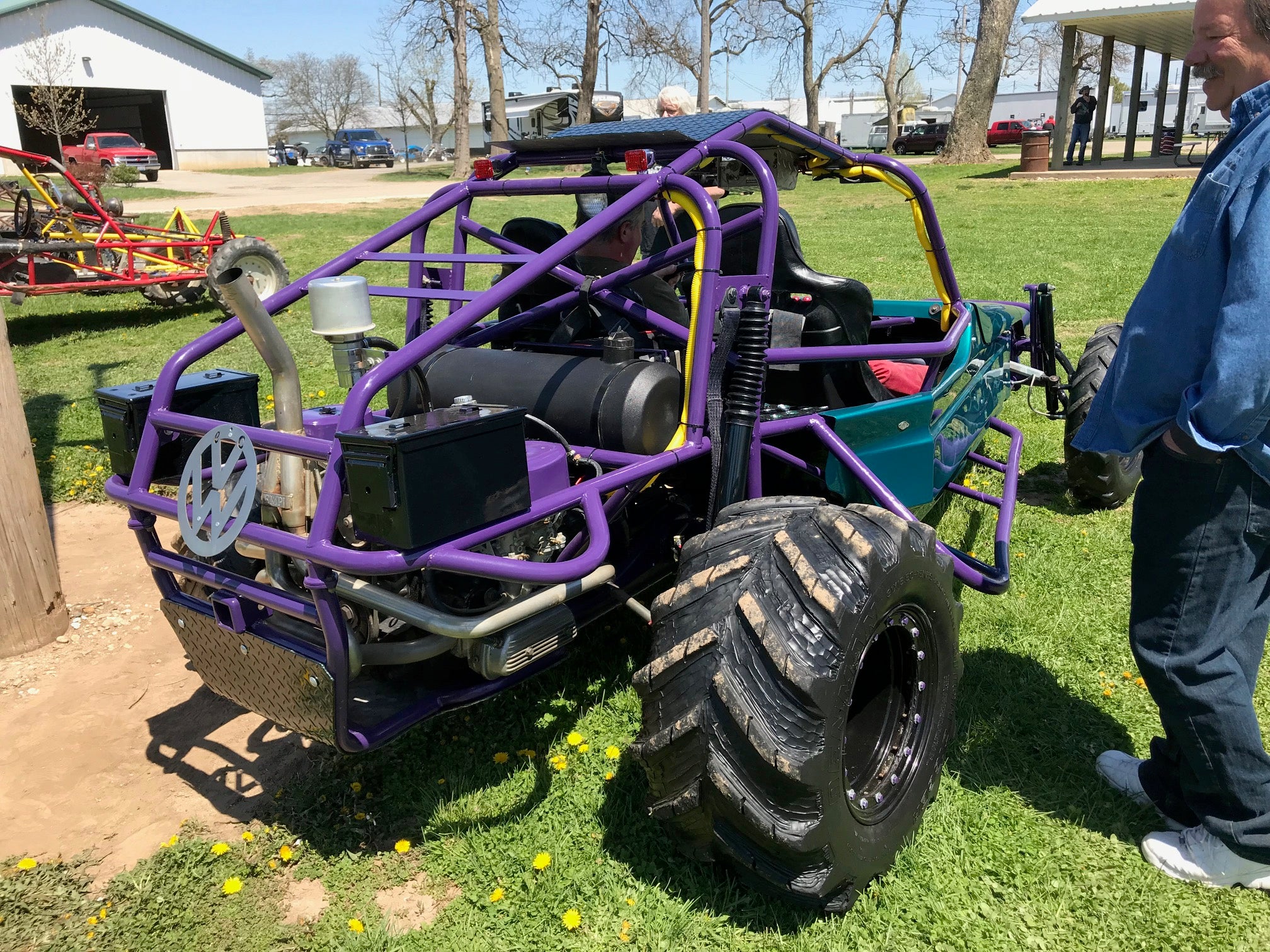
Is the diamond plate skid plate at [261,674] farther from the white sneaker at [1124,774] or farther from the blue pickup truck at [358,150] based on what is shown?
the blue pickup truck at [358,150]

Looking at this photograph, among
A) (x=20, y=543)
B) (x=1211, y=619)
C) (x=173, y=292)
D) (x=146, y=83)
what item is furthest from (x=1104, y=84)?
(x=146, y=83)

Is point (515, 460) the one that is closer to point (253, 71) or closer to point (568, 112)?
point (568, 112)

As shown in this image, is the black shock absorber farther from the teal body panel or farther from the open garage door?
the open garage door

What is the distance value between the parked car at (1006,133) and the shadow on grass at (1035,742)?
48507mm

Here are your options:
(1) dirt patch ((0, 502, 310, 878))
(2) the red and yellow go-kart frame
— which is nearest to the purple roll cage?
(1) dirt patch ((0, 502, 310, 878))

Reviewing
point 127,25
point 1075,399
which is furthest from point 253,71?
point 1075,399

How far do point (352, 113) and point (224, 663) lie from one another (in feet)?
301

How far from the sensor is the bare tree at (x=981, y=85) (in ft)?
79.2

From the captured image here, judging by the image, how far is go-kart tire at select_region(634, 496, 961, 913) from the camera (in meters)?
2.15

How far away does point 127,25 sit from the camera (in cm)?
4138

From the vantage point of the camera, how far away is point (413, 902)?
8.37 ft

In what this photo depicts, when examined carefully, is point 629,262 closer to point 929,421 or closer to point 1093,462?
point 929,421

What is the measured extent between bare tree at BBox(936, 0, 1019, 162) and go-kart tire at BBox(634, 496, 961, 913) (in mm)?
25551

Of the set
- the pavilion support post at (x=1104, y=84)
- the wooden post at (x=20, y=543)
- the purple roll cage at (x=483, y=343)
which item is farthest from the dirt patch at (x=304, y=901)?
the pavilion support post at (x=1104, y=84)
